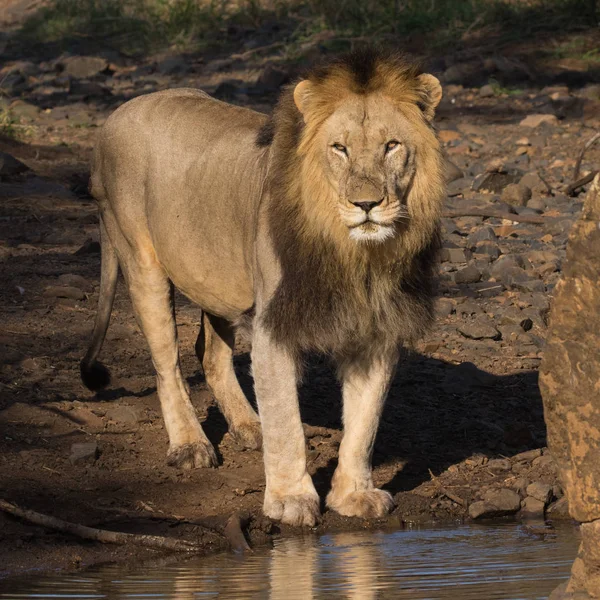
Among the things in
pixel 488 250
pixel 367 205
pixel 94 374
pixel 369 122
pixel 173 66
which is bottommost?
pixel 173 66

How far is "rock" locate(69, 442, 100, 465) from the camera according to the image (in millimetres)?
5648

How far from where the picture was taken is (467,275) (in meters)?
8.66

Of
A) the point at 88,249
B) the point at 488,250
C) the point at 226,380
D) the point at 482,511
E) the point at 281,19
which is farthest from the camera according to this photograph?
the point at 281,19

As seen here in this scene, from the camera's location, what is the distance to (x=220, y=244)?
564 cm

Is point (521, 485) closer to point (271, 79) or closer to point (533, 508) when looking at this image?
point (533, 508)

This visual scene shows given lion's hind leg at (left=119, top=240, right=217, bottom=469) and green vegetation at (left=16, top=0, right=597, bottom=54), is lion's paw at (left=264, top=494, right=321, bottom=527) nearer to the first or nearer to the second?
lion's hind leg at (left=119, top=240, right=217, bottom=469)

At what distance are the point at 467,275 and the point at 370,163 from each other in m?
4.07

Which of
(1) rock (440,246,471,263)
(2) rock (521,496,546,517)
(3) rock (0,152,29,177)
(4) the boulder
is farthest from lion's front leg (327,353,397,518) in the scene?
(3) rock (0,152,29,177)

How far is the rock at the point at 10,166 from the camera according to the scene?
11523 mm

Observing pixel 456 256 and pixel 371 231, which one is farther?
pixel 456 256

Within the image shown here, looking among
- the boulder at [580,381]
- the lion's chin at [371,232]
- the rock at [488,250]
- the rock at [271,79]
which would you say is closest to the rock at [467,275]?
the rock at [488,250]

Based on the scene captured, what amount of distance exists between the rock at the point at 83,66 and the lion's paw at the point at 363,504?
14270 millimetres

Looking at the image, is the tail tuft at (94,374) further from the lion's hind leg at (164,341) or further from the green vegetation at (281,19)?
the green vegetation at (281,19)

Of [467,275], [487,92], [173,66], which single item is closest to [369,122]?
[467,275]
